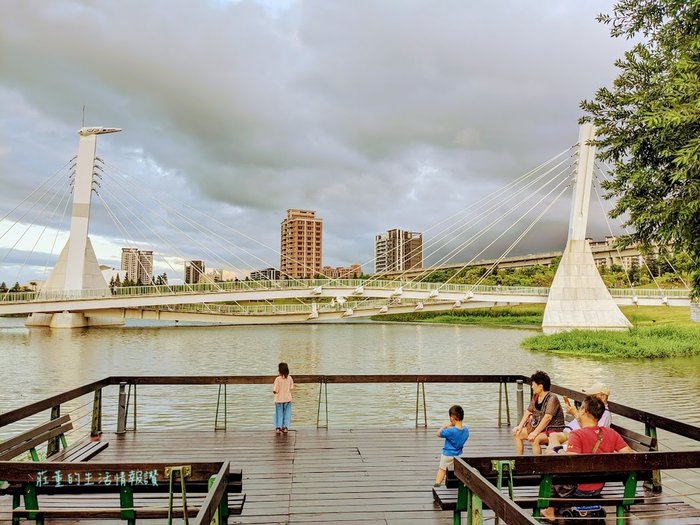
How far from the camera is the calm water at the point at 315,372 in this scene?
13219 millimetres

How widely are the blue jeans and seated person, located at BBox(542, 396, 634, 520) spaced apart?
427 cm

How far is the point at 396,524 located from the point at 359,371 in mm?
18779

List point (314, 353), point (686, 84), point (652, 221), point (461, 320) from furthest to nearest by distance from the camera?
1. point (461, 320)
2. point (314, 353)
3. point (652, 221)
4. point (686, 84)

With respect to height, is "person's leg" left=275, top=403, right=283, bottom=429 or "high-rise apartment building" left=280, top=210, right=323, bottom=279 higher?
"high-rise apartment building" left=280, top=210, right=323, bottom=279

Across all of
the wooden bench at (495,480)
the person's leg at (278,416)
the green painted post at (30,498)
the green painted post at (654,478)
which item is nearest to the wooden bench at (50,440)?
the green painted post at (30,498)

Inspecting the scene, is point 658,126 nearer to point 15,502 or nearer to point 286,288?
point 15,502

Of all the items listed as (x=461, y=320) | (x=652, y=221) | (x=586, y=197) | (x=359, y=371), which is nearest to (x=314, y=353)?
(x=359, y=371)

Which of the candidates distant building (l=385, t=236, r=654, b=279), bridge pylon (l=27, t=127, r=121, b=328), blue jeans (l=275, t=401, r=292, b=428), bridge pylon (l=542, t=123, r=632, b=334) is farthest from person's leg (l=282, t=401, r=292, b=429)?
distant building (l=385, t=236, r=654, b=279)

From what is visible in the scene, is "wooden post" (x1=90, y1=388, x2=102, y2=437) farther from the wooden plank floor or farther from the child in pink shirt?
the child in pink shirt

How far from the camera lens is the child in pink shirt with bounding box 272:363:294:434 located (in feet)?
25.6

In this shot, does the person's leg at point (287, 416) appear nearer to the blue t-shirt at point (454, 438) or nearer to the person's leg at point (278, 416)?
the person's leg at point (278, 416)

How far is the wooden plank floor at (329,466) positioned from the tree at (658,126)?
10.6 ft

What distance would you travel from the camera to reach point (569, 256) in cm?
3888

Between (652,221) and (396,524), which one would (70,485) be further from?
(652,221)
